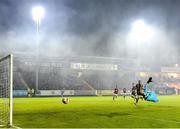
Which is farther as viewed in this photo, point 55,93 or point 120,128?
point 55,93

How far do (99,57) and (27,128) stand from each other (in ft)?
190

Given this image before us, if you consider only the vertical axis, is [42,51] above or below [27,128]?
above

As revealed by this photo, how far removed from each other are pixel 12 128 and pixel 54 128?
1.39 m

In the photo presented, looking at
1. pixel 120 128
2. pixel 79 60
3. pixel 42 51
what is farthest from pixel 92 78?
pixel 120 128

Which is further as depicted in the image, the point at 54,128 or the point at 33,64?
the point at 33,64

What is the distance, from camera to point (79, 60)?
2552 inches

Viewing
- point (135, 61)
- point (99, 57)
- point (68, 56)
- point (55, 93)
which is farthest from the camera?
point (135, 61)

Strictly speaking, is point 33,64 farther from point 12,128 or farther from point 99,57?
A: point 12,128

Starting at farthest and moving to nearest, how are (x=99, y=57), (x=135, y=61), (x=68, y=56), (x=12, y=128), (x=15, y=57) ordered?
Answer: (x=135, y=61), (x=99, y=57), (x=68, y=56), (x=15, y=57), (x=12, y=128)

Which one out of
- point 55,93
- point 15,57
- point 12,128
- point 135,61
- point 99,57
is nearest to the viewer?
point 12,128

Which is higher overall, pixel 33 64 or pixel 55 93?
pixel 33 64

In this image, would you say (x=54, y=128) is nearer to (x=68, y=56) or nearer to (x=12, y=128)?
(x=12, y=128)

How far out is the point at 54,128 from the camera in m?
11.3

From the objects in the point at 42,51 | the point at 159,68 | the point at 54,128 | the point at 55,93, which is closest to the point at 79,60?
the point at 42,51
